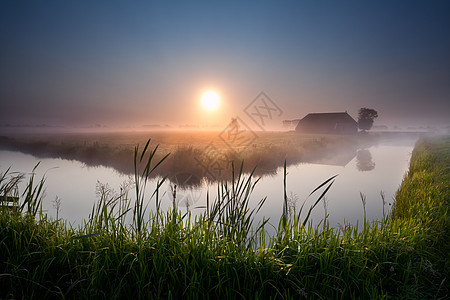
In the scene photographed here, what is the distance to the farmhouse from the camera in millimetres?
45031

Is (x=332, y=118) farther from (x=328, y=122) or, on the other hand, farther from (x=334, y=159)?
(x=334, y=159)

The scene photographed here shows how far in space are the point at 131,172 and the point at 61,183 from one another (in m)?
3.16

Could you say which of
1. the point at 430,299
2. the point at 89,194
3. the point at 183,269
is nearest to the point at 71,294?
the point at 183,269

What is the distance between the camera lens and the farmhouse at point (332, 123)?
45.0 metres

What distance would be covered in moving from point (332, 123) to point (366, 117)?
499 inches

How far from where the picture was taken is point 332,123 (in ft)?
150

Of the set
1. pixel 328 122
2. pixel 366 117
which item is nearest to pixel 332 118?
pixel 328 122

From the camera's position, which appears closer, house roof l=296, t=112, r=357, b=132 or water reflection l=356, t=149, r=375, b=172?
water reflection l=356, t=149, r=375, b=172

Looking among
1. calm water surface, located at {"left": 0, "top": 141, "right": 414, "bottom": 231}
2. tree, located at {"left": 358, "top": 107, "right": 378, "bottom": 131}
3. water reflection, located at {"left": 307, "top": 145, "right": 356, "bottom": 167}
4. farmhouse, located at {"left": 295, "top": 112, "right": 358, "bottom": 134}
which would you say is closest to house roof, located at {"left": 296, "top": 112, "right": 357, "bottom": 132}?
farmhouse, located at {"left": 295, "top": 112, "right": 358, "bottom": 134}

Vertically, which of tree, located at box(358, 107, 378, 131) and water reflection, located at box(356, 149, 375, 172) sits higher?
tree, located at box(358, 107, 378, 131)

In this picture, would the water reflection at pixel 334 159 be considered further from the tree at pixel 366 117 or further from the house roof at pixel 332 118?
the tree at pixel 366 117

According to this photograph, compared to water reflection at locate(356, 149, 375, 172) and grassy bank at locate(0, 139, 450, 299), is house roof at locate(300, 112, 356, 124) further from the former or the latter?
grassy bank at locate(0, 139, 450, 299)

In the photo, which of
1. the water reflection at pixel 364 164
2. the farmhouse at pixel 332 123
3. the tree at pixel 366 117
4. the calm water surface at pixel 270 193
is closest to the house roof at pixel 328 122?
the farmhouse at pixel 332 123

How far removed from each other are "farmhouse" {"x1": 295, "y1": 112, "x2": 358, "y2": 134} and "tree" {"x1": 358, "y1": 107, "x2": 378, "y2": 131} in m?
5.86
